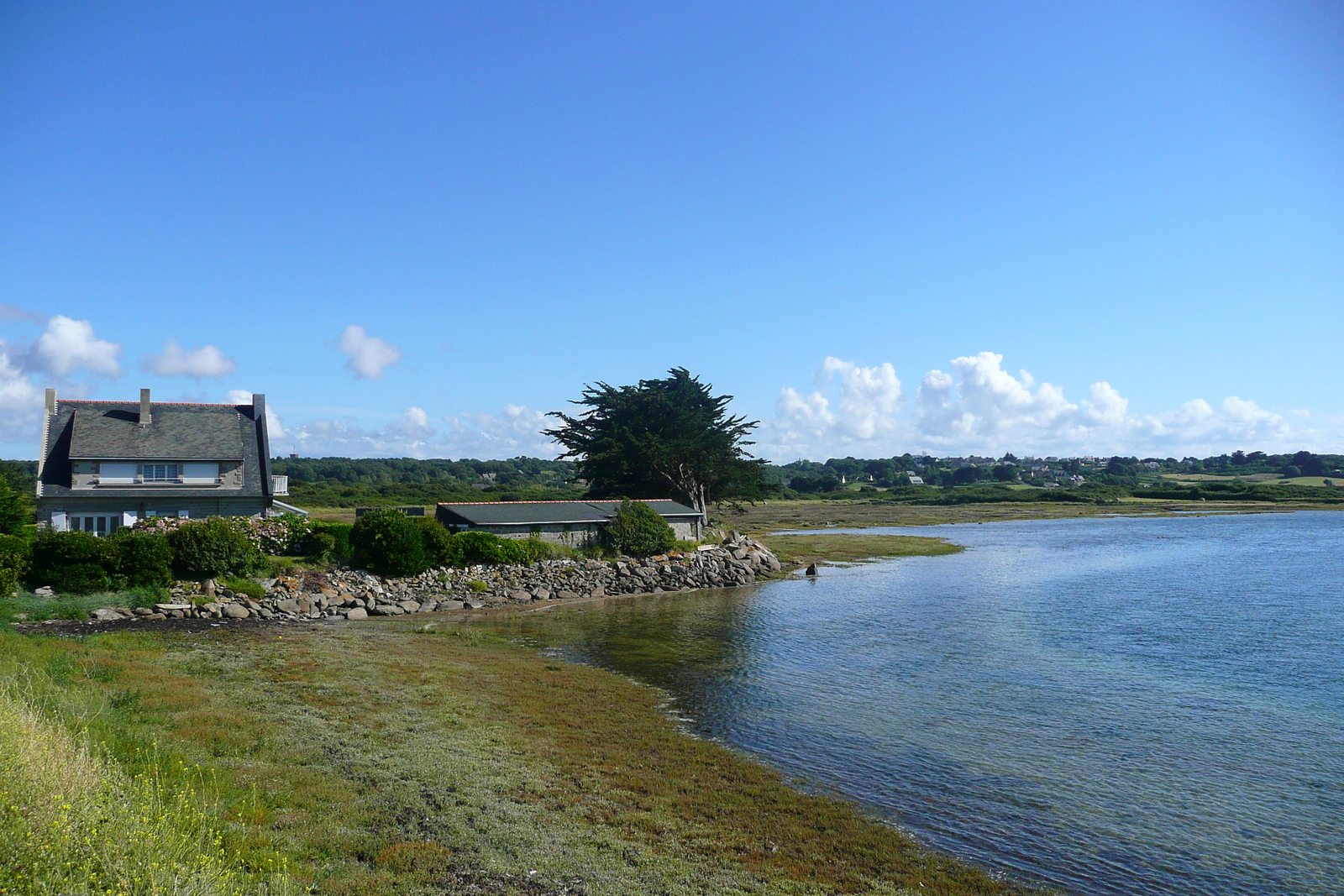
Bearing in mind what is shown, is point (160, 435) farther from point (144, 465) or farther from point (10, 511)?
point (10, 511)

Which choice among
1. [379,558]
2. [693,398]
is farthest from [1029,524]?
[379,558]

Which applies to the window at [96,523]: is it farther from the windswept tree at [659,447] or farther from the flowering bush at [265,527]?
the windswept tree at [659,447]

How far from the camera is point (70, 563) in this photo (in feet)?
98.3

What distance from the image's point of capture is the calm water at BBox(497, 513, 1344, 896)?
41.5 feet

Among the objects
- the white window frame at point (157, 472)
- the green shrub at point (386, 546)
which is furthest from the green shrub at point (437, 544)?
the white window frame at point (157, 472)

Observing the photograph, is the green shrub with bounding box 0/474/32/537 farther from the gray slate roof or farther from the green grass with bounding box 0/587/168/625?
the green grass with bounding box 0/587/168/625

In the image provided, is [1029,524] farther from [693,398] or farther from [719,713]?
[719,713]

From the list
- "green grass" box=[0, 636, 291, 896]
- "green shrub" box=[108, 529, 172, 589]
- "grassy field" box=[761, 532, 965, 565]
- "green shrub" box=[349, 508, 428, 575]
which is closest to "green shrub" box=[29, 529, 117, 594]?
"green shrub" box=[108, 529, 172, 589]

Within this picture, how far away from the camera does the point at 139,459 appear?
135 feet

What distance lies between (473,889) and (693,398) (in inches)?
2357

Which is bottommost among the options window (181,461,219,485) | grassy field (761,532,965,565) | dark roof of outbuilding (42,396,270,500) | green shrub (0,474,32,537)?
grassy field (761,532,965,565)

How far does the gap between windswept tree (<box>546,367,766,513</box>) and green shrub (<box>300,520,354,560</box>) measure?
86.2ft

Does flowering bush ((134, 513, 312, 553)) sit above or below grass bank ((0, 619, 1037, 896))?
above

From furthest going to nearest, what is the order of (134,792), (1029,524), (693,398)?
(1029,524) → (693,398) → (134,792)
